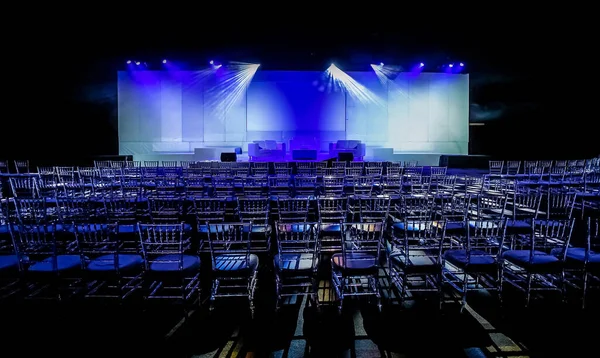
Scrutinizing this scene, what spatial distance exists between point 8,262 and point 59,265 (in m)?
0.60

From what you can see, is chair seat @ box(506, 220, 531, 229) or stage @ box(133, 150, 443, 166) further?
stage @ box(133, 150, 443, 166)

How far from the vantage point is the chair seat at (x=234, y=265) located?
129 inches

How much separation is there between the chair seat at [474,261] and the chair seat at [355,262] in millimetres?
779

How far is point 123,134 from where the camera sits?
18.0 metres

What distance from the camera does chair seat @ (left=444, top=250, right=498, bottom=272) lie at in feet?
11.3

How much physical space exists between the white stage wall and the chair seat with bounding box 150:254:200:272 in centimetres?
1490

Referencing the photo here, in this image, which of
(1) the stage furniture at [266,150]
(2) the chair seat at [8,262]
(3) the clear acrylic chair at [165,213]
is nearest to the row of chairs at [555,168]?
(3) the clear acrylic chair at [165,213]

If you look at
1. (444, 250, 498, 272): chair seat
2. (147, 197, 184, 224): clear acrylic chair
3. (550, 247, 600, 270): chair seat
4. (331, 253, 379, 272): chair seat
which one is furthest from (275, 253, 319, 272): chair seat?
(550, 247, 600, 270): chair seat

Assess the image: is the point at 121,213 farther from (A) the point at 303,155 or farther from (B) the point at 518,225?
(A) the point at 303,155

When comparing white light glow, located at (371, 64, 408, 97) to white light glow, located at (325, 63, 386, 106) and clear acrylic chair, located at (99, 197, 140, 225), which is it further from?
clear acrylic chair, located at (99, 197, 140, 225)

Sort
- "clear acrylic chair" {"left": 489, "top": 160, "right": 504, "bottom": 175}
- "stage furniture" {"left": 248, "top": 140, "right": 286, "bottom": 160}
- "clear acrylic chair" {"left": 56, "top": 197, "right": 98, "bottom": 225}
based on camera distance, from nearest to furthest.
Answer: "clear acrylic chair" {"left": 56, "top": 197, "right": 98, "bottom": 225} < "clear acrylic chair" {"left": 489, "top": 160, "right": 504, "bottom": 175} < "stage furniture" {"left": 248, "top": 140, "right": 286, "bottom": 160}

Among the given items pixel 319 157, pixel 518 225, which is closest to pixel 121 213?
pixel 518 225

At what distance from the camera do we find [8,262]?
3.63m

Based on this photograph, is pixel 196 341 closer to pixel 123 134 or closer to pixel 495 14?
pixel 495 14
